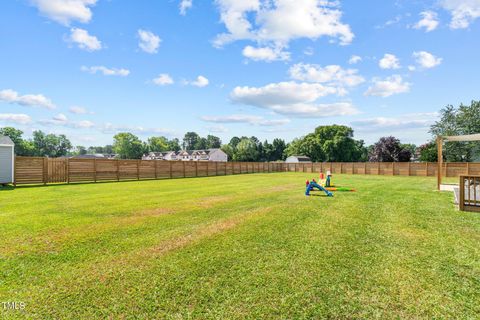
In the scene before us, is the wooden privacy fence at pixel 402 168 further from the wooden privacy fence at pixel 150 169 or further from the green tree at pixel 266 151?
the green tree at pixel 266 151

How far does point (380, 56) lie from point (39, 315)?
1777cm

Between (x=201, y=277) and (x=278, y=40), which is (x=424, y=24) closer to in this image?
(x=278, y=40)

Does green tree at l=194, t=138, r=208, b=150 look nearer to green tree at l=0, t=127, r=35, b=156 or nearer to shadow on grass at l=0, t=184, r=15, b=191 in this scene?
green tree at l=0, t=127, r=35, b=156

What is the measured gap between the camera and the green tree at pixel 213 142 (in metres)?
108

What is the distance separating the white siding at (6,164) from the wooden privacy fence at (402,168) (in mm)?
31452

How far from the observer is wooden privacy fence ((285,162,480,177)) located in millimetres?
23484

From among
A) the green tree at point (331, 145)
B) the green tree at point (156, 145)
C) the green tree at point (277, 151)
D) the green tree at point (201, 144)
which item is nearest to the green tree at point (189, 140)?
the green tree at point (201, 144)

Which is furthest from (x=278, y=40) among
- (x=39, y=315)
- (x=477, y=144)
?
(x=477, y=144)

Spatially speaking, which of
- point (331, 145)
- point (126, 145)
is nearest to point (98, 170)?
point (331, 145)

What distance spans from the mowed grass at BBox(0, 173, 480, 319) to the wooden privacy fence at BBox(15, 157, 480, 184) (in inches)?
444

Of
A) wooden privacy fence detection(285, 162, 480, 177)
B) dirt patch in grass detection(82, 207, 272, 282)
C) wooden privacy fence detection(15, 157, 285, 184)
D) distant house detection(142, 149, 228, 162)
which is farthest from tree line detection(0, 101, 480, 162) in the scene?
dirt patch in grass detection(82, 207, 272, 282)

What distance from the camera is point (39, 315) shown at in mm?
2191

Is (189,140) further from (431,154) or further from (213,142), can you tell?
(431,154)

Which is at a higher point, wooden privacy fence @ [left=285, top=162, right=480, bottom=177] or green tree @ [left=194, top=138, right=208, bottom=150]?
green tree @ [left=194, top=138, right=208, bottom=150]
